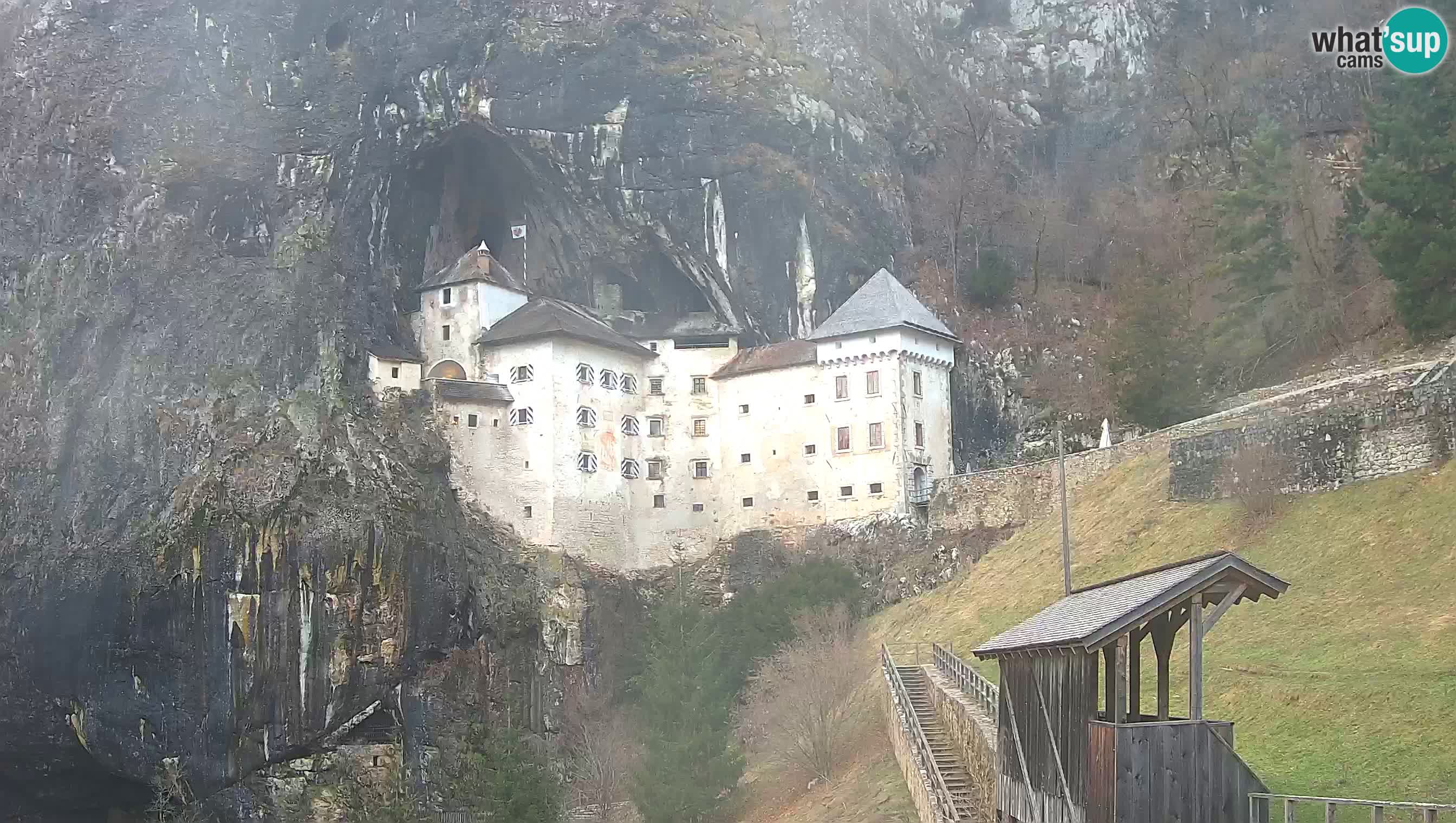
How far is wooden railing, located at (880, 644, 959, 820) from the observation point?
24.8m

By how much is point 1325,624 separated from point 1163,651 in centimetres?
833

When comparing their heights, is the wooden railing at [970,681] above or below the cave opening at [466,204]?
below

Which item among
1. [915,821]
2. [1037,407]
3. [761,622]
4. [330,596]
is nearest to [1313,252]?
[1037,407]

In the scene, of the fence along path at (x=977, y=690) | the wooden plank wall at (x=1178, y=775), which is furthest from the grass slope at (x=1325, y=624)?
the wooden plank wall at (x=1178, y=775)

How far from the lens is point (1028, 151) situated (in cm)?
7062

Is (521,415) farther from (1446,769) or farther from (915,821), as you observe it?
(1446,769)

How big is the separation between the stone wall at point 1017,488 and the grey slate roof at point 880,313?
5.97 meters

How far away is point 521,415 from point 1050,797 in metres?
37.4

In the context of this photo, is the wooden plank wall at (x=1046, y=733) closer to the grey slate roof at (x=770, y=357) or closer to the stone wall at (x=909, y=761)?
the stone wall at (x=909, y=761)

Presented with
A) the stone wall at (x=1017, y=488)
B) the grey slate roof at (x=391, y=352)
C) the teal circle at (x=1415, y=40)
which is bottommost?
the stone wall at (x=1017, y=488)

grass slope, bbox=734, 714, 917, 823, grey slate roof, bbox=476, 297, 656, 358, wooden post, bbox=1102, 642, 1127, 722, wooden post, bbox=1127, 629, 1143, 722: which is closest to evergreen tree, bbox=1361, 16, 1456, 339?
grass slope, bbox=734, 714, 917, 823

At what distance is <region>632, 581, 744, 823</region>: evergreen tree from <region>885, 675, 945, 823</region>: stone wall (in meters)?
5.15

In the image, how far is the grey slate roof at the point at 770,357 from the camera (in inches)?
2179

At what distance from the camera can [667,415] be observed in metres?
57.6
